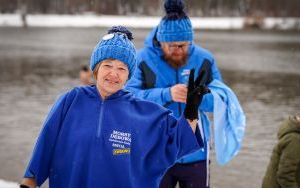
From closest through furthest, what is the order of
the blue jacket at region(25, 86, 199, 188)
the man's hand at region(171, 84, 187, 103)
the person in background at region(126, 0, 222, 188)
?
the blue jacket at region(25, 86, 199, 188) → the man's hand at region(171, 84, 187, 103) → the person in background at region(126, 0, 222, 188)

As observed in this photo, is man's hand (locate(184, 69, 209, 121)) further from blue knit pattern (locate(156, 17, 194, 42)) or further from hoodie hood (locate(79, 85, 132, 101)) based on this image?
blue knit pattern (locate(156, 17, 194, 42))

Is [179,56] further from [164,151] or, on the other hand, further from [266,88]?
[266,88]

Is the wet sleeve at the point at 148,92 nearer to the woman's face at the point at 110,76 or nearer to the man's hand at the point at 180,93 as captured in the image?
the man's hand at the point at 180,93

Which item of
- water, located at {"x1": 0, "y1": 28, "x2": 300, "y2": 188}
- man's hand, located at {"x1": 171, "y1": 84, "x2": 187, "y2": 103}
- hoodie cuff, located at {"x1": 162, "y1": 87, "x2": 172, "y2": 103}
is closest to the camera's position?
man's hand, located at {"x1": 171, "y1": 84, "x2": 187, "y2": 103}

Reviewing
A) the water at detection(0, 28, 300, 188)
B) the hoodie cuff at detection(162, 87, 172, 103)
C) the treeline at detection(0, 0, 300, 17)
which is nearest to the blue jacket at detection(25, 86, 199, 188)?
the hoodie cuff at detection(162, 87, 172, 103)

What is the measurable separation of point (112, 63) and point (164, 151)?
1.52ft

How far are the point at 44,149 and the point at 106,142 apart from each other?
283mm

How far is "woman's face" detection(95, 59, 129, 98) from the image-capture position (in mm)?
2344

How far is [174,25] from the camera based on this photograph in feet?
11.1

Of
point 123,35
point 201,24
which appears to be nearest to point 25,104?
point 123,35

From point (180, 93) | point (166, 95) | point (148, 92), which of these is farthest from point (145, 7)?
point (180, 93)

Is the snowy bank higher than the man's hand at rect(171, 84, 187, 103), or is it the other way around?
the man's hand at rect(171, 84, 187, 103)

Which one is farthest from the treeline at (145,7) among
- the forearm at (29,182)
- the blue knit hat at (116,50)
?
the forearm at (29,182)

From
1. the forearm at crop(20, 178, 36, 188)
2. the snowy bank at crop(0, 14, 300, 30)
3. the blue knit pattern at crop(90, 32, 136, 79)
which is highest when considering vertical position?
the blue knit pattern at crop(90, 32, 136, 79)
